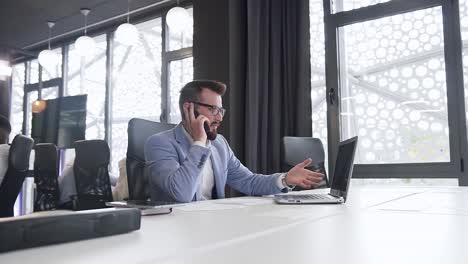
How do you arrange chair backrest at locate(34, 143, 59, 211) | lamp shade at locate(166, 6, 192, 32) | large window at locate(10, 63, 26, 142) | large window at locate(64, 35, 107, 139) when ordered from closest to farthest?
chair backrest at locate(34, 143, 59, 211) → lamp shade at locate(166, 6, 192, 32) → large window at locate(64, 35, 107, 139) → large window at locate(10, 63, 26, 142)

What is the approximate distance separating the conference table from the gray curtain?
2.63 metres

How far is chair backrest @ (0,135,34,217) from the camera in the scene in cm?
189

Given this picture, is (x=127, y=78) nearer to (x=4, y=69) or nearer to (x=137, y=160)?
(x=4, y=69)

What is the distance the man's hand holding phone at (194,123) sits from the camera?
1697 millimetres

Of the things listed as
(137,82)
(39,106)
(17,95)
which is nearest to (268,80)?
(137,82)

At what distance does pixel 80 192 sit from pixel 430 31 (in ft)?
9.79

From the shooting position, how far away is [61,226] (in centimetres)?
56

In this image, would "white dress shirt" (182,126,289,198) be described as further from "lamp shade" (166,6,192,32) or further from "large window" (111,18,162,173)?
"large window" (111,18,162,173)

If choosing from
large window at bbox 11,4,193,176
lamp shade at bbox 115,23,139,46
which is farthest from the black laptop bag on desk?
large window at bbox 11,4,193,176

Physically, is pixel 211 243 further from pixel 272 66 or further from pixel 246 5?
pixel 246 5

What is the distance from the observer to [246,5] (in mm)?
3863

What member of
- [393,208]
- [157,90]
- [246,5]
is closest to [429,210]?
[393,208]

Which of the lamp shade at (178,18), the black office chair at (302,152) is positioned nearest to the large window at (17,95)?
the lamp shade at (178,18)

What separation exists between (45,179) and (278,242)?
292 cm
